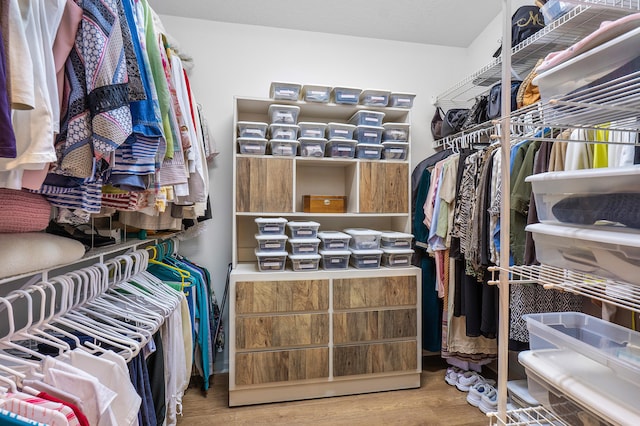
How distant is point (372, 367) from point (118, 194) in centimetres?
180

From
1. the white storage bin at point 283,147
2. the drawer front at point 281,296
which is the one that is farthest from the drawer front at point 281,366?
the white storage bin at point 283,147

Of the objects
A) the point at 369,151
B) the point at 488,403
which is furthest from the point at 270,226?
the point at 488,403

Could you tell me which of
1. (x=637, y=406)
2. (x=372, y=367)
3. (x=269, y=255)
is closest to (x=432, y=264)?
(x=372, y=367)

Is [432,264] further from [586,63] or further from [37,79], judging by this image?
[37,79]

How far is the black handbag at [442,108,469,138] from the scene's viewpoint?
2.50 m

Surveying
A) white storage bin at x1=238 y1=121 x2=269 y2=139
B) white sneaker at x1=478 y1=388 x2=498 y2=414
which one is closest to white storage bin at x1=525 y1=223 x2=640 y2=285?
white sneaker at x1=478 y1=388 x2=498 y2=414

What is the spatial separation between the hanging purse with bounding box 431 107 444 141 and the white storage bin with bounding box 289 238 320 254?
1.34 metres

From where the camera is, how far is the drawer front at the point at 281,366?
6.76 ft

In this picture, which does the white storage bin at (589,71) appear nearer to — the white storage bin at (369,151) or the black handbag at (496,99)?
the black handbag at (496,99)

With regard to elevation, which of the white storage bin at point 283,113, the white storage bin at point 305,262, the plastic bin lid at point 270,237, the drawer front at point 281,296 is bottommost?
the drawer front at point 281,296

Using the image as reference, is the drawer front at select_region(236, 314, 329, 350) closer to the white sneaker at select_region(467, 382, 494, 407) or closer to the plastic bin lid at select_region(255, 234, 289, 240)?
the plastic bin lid at select_region(255, 234, 289, 240)

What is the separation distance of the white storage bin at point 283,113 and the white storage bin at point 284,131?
1.8 inches

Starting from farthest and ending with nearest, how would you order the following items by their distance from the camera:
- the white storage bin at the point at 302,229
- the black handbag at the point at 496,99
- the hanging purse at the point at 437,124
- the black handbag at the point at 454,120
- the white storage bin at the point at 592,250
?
the hanging purse at the point at 437,124 < the black handbag at the point at 454,120 < the white storage bin at the point at 302,229 < the black handbag at the point at 496,99 < the white storage bin at the point at 592,250

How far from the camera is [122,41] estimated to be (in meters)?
0.84
